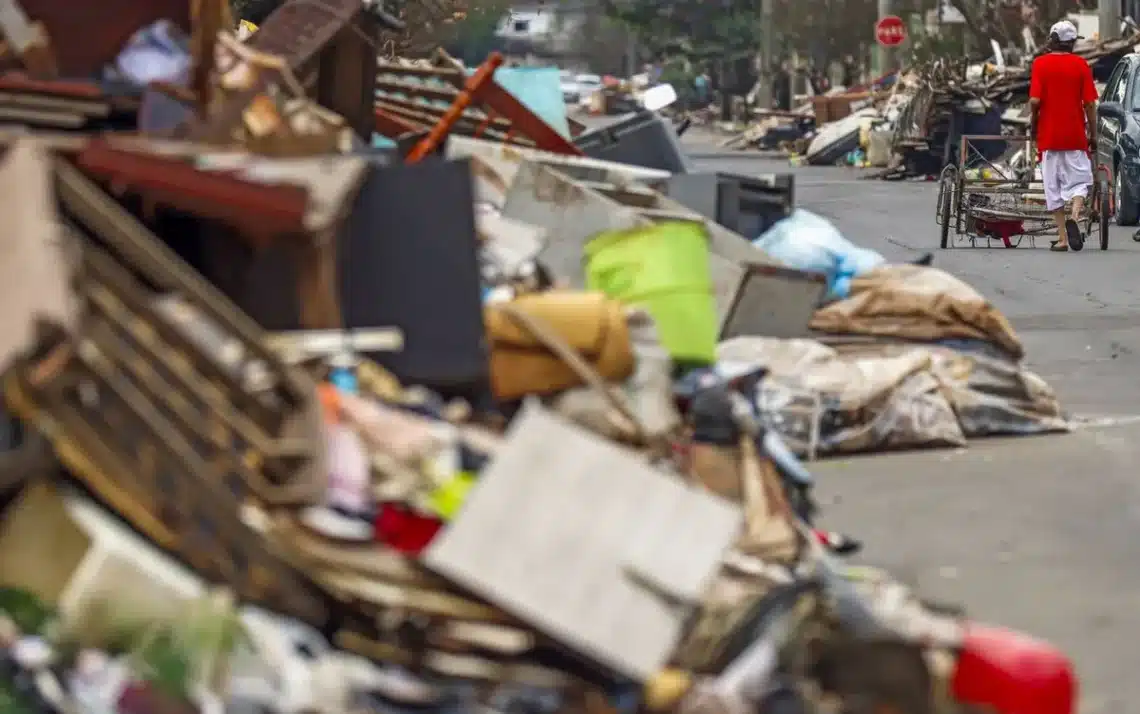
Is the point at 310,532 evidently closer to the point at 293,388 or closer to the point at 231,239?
the point at 293,388

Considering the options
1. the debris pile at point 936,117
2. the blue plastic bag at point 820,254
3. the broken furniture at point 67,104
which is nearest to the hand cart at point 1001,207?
the blue plastic bag at point 820,254

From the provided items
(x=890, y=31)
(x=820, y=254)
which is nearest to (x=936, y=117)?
(x=890, y=31)

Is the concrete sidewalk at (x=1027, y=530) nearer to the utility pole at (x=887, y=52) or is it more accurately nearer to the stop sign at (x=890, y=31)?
the stop sign at (x=890, y=31)

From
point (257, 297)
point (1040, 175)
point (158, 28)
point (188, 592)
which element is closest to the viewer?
point (188, 592)

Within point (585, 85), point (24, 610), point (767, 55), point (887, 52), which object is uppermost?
point (24, 610)

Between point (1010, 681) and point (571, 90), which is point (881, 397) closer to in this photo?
point (1010, 681)

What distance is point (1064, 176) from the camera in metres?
19.7

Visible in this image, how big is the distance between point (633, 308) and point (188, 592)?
3369 millimetres

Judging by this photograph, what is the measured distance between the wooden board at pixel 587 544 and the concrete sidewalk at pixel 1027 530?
1.17 meters

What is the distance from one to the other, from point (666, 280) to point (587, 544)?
10.7 feet

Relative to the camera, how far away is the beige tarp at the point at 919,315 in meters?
10.6

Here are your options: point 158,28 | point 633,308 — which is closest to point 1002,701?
point 633,308

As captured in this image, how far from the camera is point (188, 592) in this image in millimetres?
5109

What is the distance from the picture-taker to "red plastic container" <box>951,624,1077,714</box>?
5484mm
